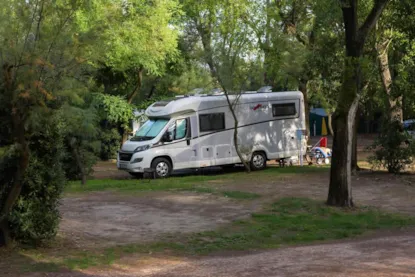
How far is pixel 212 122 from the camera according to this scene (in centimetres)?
2119

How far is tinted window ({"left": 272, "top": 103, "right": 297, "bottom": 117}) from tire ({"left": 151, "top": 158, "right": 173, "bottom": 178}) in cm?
495

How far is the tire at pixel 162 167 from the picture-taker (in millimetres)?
20177

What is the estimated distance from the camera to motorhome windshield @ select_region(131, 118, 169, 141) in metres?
20.5

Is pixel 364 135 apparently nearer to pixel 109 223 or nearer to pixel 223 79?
pixel 223 79

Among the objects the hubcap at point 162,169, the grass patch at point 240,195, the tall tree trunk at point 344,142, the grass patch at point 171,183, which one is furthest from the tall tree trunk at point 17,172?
the hubcap at point 162,169

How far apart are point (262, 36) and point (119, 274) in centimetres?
1563

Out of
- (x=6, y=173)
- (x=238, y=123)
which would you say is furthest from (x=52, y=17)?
(x=238, y=123)

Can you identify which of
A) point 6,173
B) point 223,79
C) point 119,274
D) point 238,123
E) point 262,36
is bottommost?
point 119,274

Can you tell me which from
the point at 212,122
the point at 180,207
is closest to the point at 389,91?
the point at 212,122

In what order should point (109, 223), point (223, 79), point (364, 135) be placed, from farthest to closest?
point (364, 135) < point (223, 79) < point (109, 223)

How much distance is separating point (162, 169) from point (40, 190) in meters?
12.2

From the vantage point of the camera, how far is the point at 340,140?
41.0ft

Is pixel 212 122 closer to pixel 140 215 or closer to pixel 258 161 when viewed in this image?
pixel 258 161

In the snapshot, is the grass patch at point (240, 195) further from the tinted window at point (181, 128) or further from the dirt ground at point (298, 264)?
the tinted window at point (181, 128)
